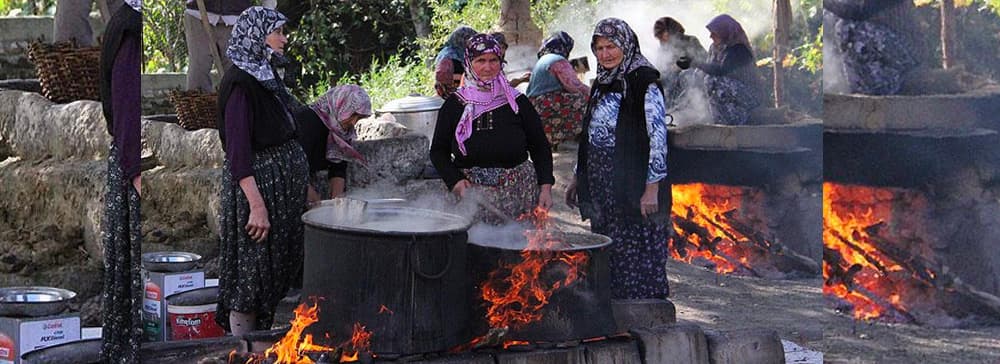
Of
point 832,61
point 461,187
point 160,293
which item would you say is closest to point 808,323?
point 832,61

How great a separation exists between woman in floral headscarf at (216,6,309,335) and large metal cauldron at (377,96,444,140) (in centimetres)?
377

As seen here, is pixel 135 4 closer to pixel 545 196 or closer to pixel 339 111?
pixel 339 111

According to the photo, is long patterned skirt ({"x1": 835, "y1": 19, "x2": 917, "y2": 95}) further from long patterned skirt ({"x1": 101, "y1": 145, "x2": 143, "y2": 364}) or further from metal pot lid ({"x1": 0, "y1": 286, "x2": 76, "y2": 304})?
metal pot lid ({"x1": 0, "y1": 286, "x2": 76, "y2": 304})

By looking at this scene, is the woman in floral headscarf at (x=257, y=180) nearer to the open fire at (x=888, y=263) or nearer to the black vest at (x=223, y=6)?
the black vest at (x=223, y=6)

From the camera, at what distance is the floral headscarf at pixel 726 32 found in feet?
25.6

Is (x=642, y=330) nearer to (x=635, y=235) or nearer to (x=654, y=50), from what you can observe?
(x=635, y=235)

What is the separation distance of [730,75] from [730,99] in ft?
0.50

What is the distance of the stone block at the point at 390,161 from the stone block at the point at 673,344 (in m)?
2.48

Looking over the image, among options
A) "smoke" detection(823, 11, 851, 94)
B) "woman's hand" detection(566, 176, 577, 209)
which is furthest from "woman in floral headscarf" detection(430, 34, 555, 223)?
"smoke" detection(823, 11, 851, 94)

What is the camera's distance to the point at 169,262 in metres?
5.49

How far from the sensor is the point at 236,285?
17.4 feet

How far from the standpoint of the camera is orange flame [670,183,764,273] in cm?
824

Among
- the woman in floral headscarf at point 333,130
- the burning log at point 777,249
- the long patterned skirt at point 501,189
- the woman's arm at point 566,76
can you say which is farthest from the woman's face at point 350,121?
the woman's arm at point 566,76

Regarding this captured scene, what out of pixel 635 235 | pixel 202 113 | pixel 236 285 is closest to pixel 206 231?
pixel 202 113
